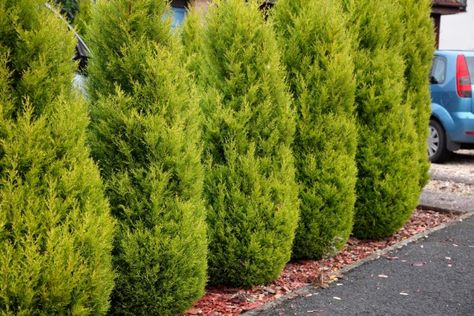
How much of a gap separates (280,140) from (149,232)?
154cm

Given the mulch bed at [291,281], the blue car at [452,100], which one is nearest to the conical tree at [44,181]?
the mulch bed at [291,281]

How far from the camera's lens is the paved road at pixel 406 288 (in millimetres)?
4594

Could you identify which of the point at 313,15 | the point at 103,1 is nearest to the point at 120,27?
the point at 103,1

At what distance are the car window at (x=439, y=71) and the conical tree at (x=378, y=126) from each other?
605 centimetres

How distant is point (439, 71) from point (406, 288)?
7978mm

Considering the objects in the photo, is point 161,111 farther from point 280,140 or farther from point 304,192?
point 304,192

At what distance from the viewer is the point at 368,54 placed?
6.36 metres

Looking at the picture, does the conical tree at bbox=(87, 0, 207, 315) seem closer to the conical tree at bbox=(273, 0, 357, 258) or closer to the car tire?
the conical tree at bbox=(273, 0, 357, 258)

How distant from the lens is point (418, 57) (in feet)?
23.8

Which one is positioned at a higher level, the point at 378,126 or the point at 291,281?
the point at 378,126

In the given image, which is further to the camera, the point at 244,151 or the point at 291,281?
the point at 291,281

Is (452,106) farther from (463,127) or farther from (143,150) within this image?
(143,150)

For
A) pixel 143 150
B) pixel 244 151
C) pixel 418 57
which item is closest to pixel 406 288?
pixel 244 151

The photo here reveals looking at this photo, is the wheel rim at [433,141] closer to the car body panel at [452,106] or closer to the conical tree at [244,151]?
the car body panel at [452,106]
